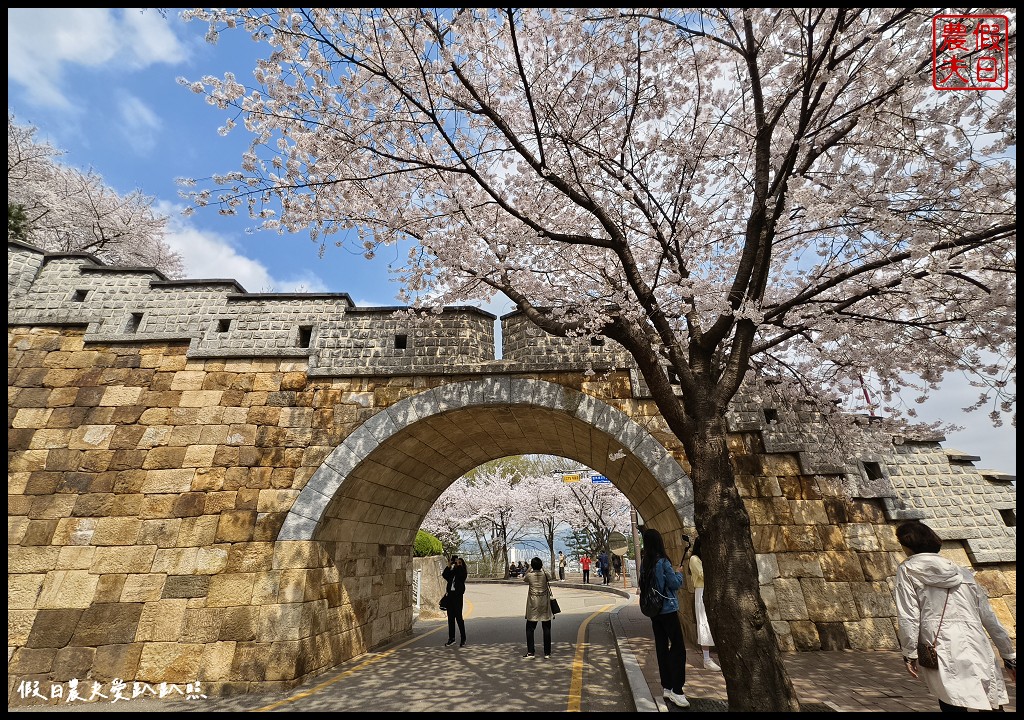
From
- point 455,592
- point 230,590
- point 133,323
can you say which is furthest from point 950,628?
point 133,323

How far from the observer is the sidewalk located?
4.56 m

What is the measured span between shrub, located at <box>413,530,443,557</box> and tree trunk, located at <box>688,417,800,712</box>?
12588 mm

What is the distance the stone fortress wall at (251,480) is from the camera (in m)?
6.53

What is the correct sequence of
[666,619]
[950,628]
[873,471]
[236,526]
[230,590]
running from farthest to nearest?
[873,471], [236,526], [230,590], [666,619], [950,628]

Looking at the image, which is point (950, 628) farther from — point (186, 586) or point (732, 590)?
point (186, 586)

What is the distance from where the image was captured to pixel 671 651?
16.0 feet

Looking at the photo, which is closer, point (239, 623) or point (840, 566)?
→ point (239, 623)

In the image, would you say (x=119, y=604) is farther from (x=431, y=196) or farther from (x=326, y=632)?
(x=431, y=196)

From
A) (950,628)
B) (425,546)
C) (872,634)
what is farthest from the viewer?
(425,546)

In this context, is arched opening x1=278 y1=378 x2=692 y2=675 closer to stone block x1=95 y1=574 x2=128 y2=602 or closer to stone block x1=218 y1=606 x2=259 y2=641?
stone block x1=218 y1=606 x2=259 y2=641

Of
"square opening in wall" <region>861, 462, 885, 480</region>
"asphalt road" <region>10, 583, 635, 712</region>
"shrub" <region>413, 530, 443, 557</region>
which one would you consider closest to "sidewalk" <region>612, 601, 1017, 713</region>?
"asphalt road" <region>10, 583, 635, 712</region>

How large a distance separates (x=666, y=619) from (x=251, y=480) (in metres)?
5.99

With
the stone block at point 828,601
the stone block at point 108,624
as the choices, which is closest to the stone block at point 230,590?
the stone block at point 108,624

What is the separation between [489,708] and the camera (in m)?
5.13
